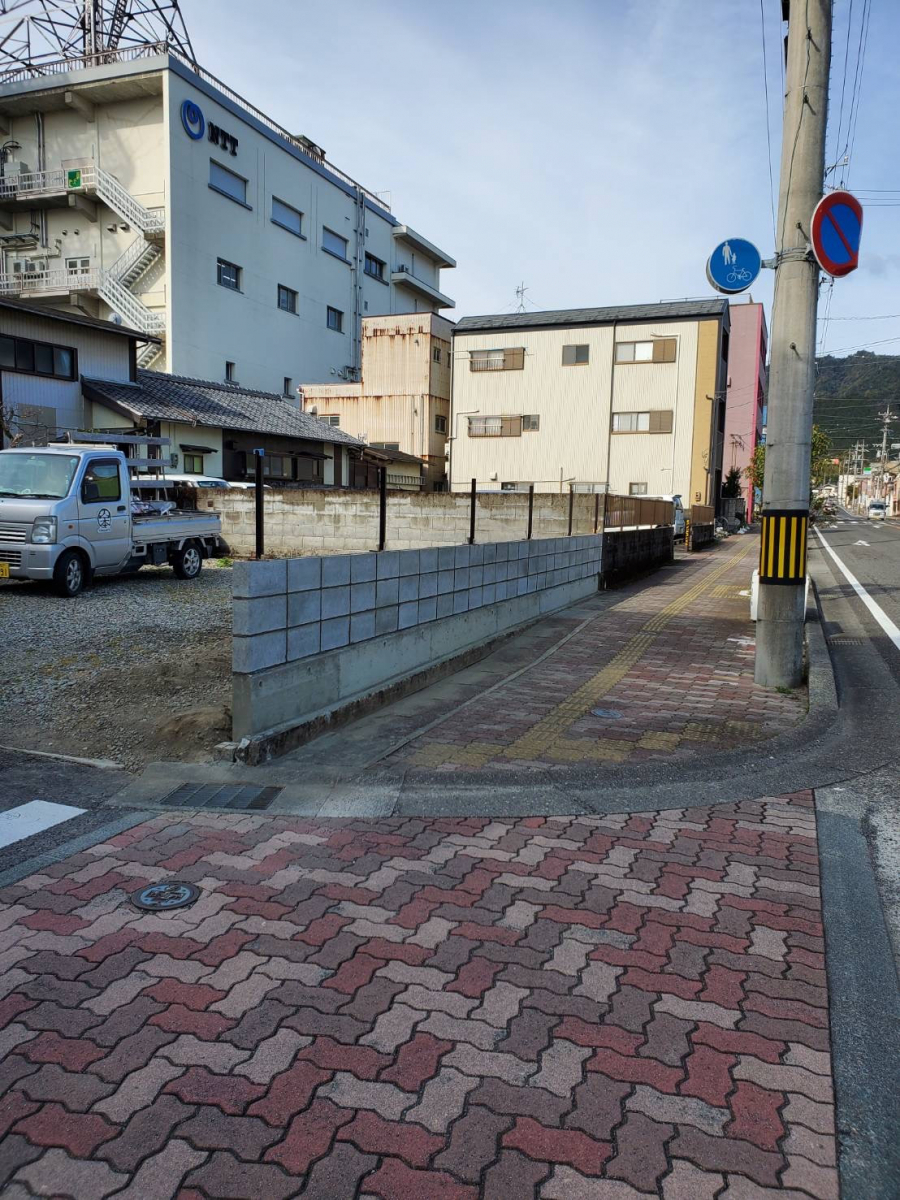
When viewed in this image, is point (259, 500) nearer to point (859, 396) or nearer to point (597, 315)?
point (597, 315)

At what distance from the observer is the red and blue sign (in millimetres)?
6598

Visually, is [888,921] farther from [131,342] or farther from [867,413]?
[867,413]

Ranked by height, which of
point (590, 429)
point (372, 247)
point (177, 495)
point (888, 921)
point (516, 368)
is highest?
point (372, 247)

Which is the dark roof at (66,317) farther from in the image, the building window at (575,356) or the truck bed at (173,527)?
the building window at (575,356)

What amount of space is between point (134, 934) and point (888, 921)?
3.06m

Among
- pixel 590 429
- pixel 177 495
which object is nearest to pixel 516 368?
pixel 590 429

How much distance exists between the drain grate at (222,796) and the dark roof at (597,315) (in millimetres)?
36997

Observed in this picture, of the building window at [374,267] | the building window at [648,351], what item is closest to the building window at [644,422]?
the building window at [648,351]

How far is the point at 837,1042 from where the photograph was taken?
2.52m

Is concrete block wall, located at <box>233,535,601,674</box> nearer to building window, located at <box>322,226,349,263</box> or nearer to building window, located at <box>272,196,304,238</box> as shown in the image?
building window, located at <box>272,196,304,238</box>

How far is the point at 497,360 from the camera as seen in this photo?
40625 millimetres

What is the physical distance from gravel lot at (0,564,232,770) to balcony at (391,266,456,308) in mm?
43549

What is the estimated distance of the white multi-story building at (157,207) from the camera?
105 feet

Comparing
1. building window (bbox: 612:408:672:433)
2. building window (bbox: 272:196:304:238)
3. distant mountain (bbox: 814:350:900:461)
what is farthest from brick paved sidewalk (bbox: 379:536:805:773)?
distant mountain (bbox: 814:350:900:461)
